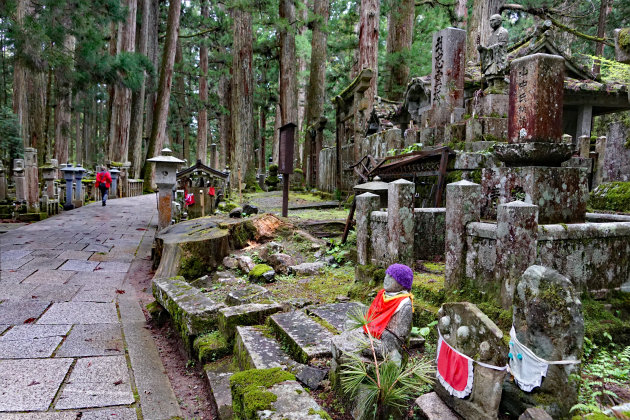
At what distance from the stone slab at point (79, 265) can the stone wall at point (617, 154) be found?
1075 cm

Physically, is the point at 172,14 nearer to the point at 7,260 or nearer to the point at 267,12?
the point at 267,12

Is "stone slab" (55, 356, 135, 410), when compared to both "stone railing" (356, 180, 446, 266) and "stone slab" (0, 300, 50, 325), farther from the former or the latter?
"stone railing" (356, 180, 446, 266)

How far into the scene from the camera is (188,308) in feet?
14.9

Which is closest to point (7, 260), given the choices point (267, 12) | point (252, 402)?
point (252, 402)

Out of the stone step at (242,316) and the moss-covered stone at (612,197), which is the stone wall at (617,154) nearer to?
the moss-covered stone at (612,197)

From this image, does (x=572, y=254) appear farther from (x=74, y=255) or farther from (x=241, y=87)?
(x=241, y=87)

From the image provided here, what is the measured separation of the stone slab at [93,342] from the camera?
4254mm

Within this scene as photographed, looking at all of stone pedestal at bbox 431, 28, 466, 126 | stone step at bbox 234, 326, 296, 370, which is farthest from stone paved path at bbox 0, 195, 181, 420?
stone pedestal at bbox 431, 28, 466, 126

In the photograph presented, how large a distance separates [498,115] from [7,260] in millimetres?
10207

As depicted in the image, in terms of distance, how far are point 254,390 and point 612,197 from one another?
6.64 meters

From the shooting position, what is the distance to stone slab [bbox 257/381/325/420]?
2.30 metres

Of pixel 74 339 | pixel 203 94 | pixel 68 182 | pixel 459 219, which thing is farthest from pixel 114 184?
pixel 459 219

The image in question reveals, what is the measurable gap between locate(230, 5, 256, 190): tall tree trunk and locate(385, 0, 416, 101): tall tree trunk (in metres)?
6.02

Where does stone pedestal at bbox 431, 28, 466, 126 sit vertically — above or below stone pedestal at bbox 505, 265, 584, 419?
above
